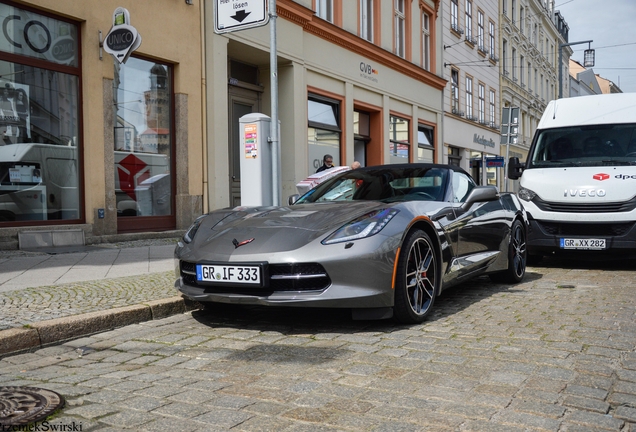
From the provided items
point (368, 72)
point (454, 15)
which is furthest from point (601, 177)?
point (454, 15)

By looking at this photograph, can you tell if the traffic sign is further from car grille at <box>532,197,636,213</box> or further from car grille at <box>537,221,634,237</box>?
car grille at <box>537,221,634,237</box>

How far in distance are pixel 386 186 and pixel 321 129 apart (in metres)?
11.0

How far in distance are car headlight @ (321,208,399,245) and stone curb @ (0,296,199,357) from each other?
5.14 feet

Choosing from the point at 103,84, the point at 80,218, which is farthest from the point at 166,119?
the point at 80,218

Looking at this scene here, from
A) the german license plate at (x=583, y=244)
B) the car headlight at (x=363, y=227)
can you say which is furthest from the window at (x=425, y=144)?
the car headlight at (x=363, y=227)

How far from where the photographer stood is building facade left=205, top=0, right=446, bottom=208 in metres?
12.5

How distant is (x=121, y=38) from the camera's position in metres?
9.62

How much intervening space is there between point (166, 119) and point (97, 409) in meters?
9.20

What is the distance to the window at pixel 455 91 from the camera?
2633cm

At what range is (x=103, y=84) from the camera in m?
9.95

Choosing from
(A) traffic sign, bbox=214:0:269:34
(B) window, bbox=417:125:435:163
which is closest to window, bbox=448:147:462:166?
(B) window, bbox=417:125:435:163

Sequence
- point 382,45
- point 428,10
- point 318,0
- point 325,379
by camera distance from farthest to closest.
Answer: point 428,10
point 382,45
point 318,0
point 325,379

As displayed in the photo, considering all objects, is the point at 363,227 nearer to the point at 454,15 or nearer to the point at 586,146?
the point at 586,146

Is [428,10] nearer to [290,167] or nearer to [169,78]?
Answer: [290,167]
